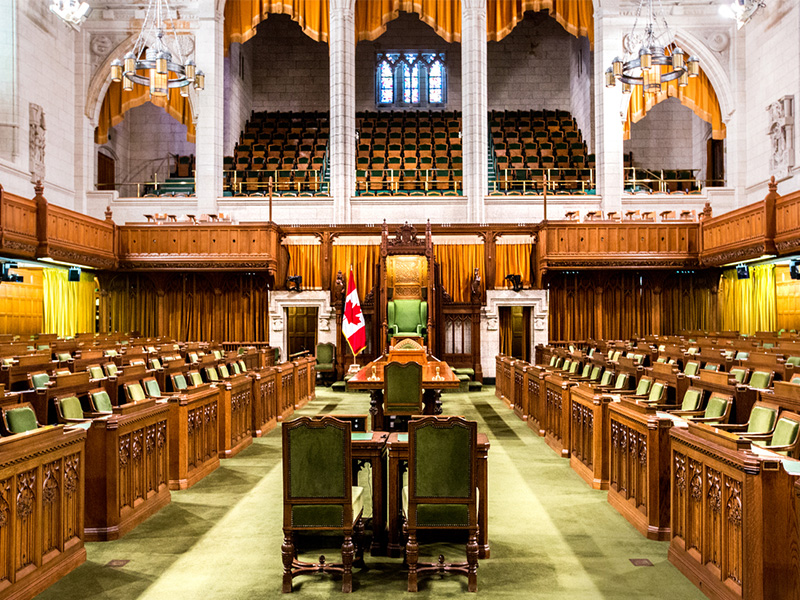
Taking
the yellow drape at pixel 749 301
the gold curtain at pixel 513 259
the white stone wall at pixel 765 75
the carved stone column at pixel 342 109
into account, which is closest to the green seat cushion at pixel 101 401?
the gold curtain at pixel 513 259

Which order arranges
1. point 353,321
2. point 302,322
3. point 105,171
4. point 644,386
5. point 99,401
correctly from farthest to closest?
point 105,171 < point 302,322 < point 353,321 < point 644,386 < point 99,401

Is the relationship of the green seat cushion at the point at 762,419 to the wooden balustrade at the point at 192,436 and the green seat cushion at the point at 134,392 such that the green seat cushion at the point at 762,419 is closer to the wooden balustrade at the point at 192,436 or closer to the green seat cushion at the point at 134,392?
the wooden balustrade at the point at 192,436

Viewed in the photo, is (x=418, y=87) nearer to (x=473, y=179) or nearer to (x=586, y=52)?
(x=586, y=52)

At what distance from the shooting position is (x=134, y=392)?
5.62 metres

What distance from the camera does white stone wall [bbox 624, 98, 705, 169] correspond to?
21828 mm

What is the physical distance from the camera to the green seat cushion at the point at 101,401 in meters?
5.13

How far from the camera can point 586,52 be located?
21453 millimetres

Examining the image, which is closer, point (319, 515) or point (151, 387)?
point (319, 515)

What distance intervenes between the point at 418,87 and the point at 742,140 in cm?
1176

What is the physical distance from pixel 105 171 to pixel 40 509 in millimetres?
18538

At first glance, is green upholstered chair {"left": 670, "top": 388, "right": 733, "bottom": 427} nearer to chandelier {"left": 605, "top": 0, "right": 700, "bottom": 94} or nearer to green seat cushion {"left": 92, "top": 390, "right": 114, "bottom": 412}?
green seat cushion {"left": 92, "top": 390, "right": 114, "bottom": 412}

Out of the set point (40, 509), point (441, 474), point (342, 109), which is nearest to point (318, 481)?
point (441, 474)

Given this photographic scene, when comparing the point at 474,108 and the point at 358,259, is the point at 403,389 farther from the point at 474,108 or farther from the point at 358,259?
the point at 474,108

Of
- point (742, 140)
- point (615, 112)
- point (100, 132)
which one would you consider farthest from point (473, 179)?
point (100, 132)
